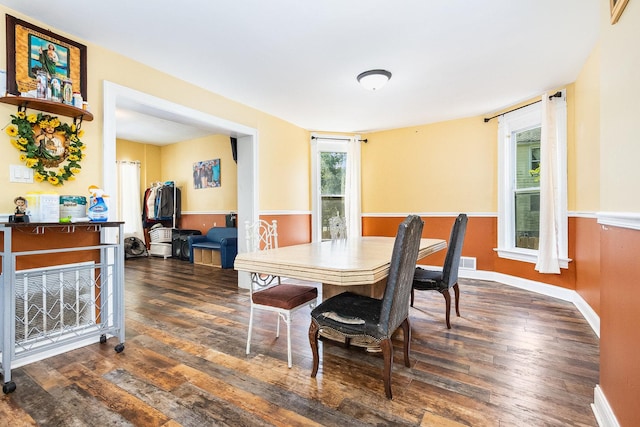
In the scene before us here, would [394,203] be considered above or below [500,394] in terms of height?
above

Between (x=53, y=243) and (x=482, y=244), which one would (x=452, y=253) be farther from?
(x=53, y=243)

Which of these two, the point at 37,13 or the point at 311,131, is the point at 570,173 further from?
the point at 37,13

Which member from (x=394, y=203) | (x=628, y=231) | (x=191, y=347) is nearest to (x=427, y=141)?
(x=394, y=203)

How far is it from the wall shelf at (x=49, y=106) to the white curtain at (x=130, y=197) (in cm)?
483

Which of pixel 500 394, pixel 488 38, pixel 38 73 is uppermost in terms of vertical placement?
pixel 488 38

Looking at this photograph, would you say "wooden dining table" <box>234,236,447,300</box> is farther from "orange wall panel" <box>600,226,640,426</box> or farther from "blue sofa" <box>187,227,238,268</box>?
"blue sofa" <box>187,227,238,268</box>

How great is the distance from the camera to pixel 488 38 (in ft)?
7.95

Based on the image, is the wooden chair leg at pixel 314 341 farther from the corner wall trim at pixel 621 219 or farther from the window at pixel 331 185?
the window at pixel 331 185

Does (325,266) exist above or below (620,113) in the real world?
below

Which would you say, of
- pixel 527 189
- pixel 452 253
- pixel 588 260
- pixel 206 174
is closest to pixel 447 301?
pixel 452 253

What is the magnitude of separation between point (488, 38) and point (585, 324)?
2671mm

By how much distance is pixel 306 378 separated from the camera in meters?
1.85

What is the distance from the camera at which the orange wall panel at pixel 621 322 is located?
1.15m

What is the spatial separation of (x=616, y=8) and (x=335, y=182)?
170 inches
